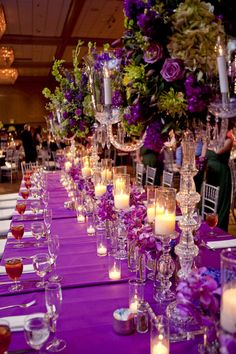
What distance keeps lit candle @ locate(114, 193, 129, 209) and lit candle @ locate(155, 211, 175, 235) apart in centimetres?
56

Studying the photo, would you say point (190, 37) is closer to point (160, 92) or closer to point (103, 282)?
point (160, 92)

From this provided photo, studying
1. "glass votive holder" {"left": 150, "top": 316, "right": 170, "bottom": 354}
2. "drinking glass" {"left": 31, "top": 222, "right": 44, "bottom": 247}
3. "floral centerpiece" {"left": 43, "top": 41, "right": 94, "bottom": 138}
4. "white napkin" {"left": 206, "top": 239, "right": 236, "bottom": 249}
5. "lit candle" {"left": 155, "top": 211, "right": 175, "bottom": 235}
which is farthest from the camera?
"floral centerpiece" {"left": 43, "top": 41, "right": 94, "bottom": 138}

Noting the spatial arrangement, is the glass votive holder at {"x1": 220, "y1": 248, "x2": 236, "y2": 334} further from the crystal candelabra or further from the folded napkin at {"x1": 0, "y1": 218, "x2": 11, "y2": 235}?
the folded napkin at {"x1": 0, "y1": 218, "x2": 11, "y2": 235}

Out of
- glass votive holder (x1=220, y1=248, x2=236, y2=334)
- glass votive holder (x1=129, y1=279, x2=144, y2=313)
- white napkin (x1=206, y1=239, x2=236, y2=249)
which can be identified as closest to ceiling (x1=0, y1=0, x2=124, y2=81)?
white napkin (x1=206, y1=239, x2=236, y2=249)

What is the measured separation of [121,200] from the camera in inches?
82.7

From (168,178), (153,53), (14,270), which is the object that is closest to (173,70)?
(153,53)

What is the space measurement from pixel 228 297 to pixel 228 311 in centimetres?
3

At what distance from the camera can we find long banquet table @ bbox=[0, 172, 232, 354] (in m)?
1.26

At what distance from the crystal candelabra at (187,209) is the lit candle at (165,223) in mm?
96

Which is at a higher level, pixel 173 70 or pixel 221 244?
pixel 173 70

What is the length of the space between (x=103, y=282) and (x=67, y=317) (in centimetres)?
31

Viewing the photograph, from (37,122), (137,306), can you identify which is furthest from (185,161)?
(37,122)

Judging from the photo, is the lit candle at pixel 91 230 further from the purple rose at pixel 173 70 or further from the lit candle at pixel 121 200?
the purple rose at pixel 173 70

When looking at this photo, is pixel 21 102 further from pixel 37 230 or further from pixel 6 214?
pixel 37 230
